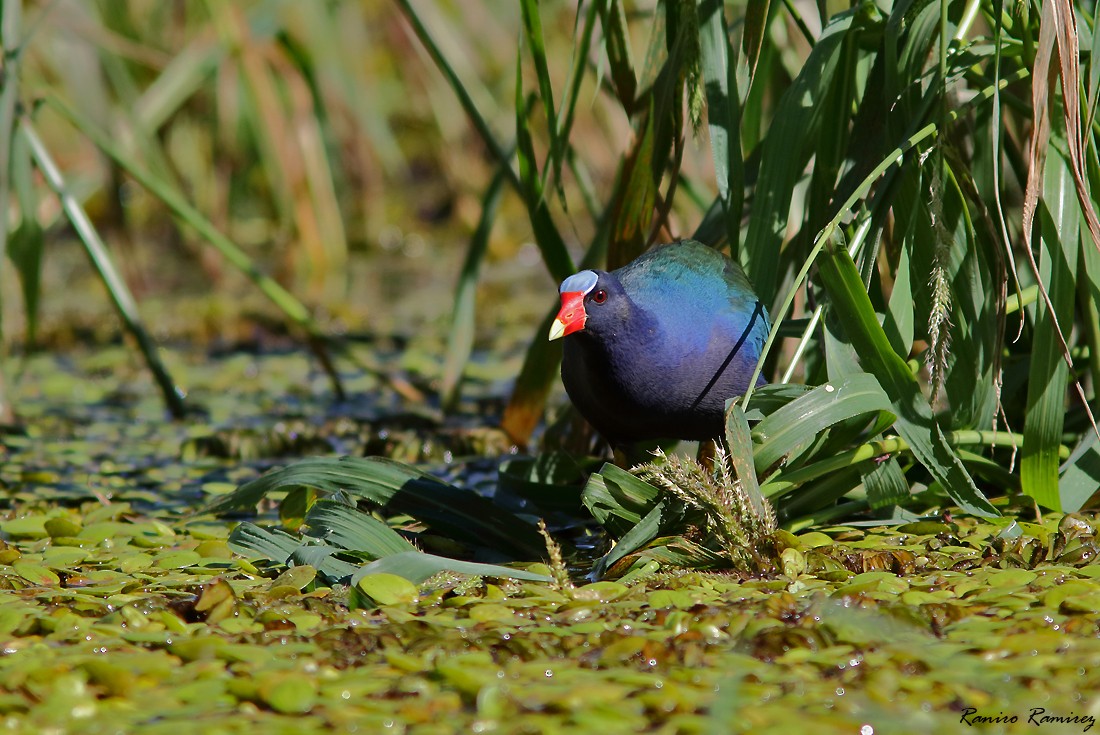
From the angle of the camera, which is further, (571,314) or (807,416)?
(571,314)

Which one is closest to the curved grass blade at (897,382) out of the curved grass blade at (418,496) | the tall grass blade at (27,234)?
the curved grass blade at (418,496)

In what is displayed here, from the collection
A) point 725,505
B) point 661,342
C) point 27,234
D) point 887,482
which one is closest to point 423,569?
point 725,505

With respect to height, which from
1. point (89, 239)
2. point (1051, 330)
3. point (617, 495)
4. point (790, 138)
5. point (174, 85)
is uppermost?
point (174, 85)

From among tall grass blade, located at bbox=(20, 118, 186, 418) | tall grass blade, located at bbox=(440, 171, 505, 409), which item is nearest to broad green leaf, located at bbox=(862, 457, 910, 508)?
tall grass blade, located at bbox=(440, 171, 505, 409)

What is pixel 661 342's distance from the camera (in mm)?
2566

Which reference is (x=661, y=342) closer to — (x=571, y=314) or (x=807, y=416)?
(x=571, y=314)

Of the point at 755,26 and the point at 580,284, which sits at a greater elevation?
the point at 755,26

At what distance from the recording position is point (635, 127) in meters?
2.87

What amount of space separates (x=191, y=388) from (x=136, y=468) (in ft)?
3.19

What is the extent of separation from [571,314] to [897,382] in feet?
2.14

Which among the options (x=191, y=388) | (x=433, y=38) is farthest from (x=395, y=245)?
(x=433, y=38)

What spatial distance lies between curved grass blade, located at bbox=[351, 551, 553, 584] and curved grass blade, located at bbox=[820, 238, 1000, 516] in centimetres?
75

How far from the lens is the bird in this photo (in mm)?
2553

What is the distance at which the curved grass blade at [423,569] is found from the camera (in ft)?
7.55
